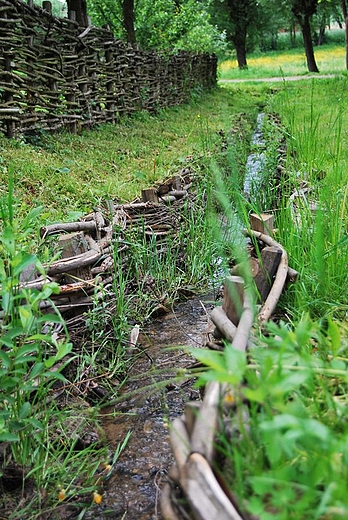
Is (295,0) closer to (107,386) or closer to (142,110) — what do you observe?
(142,110)

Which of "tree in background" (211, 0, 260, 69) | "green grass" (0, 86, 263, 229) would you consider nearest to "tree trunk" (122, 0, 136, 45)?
"green grass" (0, 86, 263, 229)

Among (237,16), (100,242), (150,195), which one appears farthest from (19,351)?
(237,16)

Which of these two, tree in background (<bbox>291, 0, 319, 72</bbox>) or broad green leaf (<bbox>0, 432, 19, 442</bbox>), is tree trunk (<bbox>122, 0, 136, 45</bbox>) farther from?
broad green leaf (<bbox>0, 432, 19, 442</bbox>)

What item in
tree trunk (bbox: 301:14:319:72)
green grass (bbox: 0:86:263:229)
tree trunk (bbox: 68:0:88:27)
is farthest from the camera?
tree trunk (bbox: 301:14:319:72)

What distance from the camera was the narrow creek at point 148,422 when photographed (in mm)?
1729

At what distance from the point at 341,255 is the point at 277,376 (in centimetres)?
119

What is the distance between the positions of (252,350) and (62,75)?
279 inches

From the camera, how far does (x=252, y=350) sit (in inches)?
42.9

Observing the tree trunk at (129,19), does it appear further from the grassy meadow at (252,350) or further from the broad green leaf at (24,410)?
the broad green leaf at (24,410)

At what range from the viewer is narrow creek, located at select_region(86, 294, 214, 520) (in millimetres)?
1729

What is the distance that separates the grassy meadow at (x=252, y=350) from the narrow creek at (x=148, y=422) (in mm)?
85

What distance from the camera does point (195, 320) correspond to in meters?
Answer: 3.10

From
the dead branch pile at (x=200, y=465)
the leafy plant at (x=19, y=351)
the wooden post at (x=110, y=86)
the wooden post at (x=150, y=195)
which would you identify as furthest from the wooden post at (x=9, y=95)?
the dead branch pile at (x=200, y=465)

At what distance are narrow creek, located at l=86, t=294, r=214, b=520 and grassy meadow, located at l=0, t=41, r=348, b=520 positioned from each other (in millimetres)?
85
